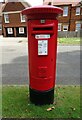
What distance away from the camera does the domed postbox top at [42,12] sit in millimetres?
3645

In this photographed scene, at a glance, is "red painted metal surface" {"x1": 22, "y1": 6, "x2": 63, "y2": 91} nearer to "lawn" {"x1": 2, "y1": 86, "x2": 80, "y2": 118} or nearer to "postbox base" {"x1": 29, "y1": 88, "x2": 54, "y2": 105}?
"postbox base" {"x1": 29, "y1": 88, "x2": 54, "y2": 105}

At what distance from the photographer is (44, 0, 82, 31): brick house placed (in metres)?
31.7

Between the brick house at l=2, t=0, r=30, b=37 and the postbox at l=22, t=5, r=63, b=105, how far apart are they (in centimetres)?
2838

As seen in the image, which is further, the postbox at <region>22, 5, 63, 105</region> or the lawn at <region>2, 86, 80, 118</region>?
the lawn at <region>2, 86, 80, 118</region>

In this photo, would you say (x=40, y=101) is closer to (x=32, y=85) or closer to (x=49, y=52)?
(x=32, y=85)

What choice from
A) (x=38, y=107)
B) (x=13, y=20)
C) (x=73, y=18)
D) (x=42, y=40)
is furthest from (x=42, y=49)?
(x=13, y=20)

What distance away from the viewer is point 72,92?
5.03 meters

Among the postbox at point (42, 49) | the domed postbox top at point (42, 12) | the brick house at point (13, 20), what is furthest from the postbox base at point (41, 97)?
the brick house at point (13, 20)

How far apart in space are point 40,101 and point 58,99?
0.57m

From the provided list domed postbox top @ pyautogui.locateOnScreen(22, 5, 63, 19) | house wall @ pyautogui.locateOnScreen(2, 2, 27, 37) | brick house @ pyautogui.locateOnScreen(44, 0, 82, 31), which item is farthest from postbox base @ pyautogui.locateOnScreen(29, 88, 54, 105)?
house wall @ pyautogui.locateOnScreen(2, 2, 27, 37)

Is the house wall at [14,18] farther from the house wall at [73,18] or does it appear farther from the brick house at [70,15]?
the house wall at [73,18]

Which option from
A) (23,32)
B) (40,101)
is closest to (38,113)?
(40,101)

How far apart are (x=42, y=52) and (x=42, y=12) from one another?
76 cm

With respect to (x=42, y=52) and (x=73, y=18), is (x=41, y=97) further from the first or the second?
(x=73, y=18)
